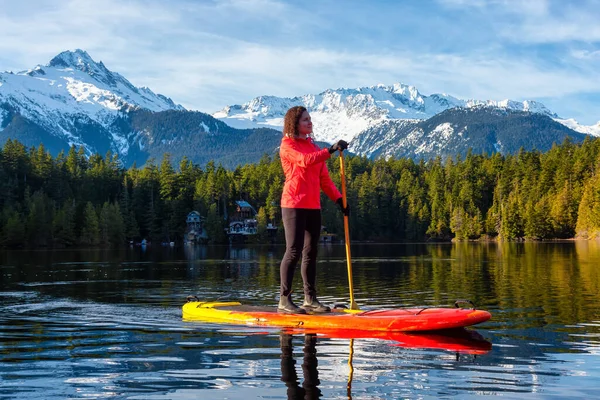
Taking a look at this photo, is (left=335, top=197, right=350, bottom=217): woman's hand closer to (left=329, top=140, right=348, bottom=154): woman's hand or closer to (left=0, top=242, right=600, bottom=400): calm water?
(left=329, top=140, right=348, bottom=154): woman's hand

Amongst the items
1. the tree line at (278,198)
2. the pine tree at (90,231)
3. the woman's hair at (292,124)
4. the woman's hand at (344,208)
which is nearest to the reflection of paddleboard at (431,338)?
the woman's hand at (344,208)

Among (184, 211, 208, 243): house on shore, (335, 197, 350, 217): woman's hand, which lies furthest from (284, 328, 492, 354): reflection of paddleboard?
(184, 211, 208, 243): house on shore

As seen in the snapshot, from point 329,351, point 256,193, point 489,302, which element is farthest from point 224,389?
point 256,193

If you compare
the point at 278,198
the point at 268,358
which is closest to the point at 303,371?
the point at 268,358

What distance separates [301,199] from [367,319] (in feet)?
8.35

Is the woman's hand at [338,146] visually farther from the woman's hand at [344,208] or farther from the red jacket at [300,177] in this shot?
the woman's hand at [344,208]

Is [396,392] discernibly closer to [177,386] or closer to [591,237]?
[177,386]

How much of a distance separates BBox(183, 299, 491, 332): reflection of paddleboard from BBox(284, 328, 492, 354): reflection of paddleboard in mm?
126

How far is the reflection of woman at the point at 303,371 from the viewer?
784 cm

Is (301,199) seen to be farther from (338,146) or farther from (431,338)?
(431,338)

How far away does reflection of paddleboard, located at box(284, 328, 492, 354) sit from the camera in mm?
10828

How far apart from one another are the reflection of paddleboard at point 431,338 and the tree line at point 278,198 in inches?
3965

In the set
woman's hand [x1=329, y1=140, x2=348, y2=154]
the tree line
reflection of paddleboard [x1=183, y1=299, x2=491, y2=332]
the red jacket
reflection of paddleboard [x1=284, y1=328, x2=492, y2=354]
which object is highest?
the tree line

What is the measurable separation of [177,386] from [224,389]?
568 mm
